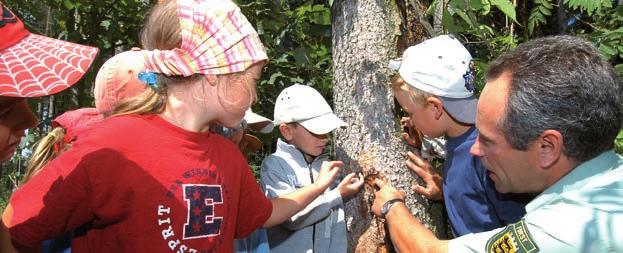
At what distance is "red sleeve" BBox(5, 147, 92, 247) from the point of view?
159cm

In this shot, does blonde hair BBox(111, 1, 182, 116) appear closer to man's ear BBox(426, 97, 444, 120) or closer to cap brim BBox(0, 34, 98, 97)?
cap brim BBox(0, 34, 98, 97)

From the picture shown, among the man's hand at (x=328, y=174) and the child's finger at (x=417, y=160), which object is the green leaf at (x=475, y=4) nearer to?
the child's finger at (x=417, y=160)

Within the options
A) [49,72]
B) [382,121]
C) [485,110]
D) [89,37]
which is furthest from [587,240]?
[89,37]

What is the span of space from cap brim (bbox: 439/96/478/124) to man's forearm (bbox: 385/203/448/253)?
1.56 ft

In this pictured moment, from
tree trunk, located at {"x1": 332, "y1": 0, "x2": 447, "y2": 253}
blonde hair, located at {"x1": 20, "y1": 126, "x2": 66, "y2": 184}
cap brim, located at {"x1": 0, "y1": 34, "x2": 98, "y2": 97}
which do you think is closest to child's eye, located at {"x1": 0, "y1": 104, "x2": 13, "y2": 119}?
cap brim, located at {"x1": 0, "y1": 34, "x2": 98, "y2": 97}

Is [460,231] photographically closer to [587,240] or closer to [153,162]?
[587,240]

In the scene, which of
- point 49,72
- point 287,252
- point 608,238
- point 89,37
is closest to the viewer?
point 49,72

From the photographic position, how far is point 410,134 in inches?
107

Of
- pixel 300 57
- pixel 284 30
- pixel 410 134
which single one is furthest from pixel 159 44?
pixel 284 30

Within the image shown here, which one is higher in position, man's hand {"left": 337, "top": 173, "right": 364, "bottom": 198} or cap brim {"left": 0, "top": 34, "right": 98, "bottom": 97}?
cap brim {"left": 0, "top": 34, "right": 98, "bottom": 97}

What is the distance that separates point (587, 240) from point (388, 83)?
1.19m

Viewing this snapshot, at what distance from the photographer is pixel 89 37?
5.18 meters

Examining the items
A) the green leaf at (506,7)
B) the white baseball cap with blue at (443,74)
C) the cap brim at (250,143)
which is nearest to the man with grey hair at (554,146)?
the white baseball cap with blue at (443,74)

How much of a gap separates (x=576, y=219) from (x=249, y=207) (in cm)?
117
